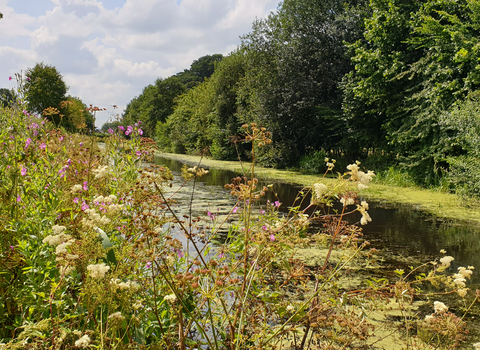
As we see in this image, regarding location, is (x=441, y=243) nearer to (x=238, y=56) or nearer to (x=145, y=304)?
(x=145, y=304)

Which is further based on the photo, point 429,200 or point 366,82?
point 366,82

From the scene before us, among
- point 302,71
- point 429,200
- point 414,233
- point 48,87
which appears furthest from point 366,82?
point 48,87

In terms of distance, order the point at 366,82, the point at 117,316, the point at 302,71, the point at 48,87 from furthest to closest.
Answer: the point at 48,87 → the point at 302,71 → the point at 366,82 → the point at 117,316

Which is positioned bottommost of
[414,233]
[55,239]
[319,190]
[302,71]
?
[414,233]

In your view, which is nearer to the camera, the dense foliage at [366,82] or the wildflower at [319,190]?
the wildflower at [319,190]

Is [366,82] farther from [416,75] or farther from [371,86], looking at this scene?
[416,75]

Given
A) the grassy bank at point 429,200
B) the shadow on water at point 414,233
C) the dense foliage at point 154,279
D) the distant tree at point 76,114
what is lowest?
the shadow on water at point 414,233

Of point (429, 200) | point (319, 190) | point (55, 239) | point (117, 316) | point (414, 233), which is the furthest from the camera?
point (429, 200)

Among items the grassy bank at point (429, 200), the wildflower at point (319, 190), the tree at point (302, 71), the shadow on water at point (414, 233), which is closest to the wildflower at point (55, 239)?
the wildflower at point (319, 190)

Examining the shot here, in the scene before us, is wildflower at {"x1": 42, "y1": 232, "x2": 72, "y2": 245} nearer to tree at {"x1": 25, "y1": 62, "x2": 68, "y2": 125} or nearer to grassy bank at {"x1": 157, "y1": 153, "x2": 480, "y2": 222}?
grassy bank at {"x1": 157, "y1": 153, "x2": 480, "y2": 222}

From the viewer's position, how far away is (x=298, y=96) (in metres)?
15.3

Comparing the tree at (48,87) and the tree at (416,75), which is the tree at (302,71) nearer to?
the tree at (416,75)

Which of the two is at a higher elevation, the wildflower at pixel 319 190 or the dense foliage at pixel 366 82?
the dense foliage at pixel 366 82

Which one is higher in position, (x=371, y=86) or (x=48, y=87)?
(x=48, y=87)
